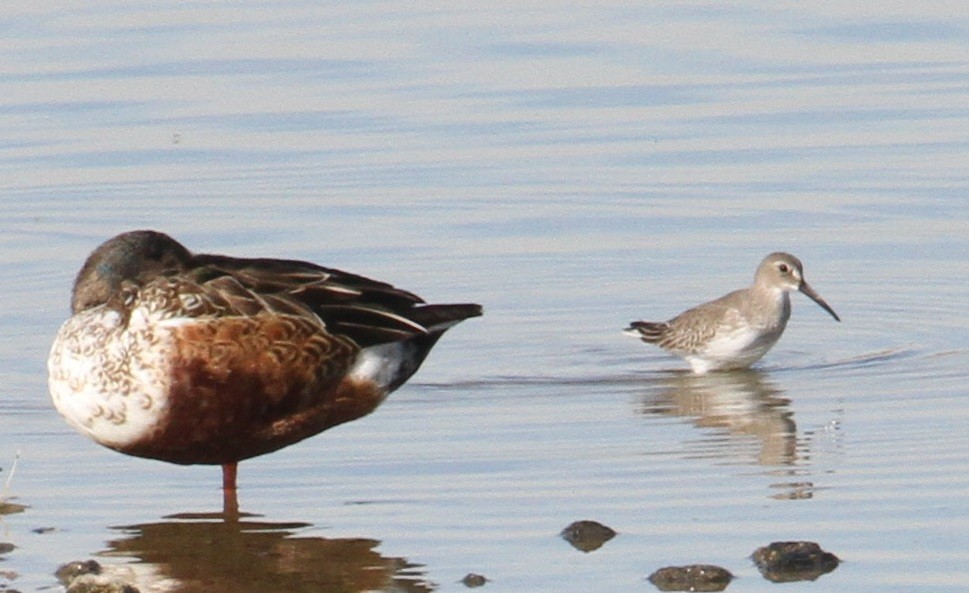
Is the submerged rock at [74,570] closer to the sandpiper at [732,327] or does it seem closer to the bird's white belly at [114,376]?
the bird's white belly at [114,376]

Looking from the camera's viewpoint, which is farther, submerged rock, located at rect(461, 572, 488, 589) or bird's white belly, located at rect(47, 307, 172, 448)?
bird's white belly, located at rect(47, 307, 172, 448)

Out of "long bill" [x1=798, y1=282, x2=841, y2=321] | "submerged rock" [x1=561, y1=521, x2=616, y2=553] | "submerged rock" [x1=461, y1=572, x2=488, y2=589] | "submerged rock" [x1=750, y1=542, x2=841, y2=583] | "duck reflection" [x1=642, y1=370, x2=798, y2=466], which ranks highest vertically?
"long bill" [x1=798, y1=282, x2=841, y2=321]

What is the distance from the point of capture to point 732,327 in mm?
13156

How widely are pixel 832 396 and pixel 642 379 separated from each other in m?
1.47

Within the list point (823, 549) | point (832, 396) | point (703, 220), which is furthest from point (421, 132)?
point (823, 549)

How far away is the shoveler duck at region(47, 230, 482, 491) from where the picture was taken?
8906 millimetres

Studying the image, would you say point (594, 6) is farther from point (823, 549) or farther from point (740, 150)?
point (823, 549)

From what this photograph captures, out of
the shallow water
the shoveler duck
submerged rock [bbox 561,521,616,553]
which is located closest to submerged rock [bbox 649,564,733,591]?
the shallow water

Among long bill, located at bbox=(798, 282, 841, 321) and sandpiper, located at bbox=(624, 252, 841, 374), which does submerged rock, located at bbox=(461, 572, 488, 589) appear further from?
long bill, located at bbox=(798, 282, 841, 321)

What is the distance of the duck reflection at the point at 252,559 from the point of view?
832 centimetres

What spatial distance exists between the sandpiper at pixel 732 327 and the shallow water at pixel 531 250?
8.0 inches

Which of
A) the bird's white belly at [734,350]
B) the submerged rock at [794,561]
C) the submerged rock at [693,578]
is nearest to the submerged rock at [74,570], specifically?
the submerged rock at [693,578]

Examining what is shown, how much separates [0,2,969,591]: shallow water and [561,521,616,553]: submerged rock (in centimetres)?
10

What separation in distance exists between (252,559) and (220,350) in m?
0.82
